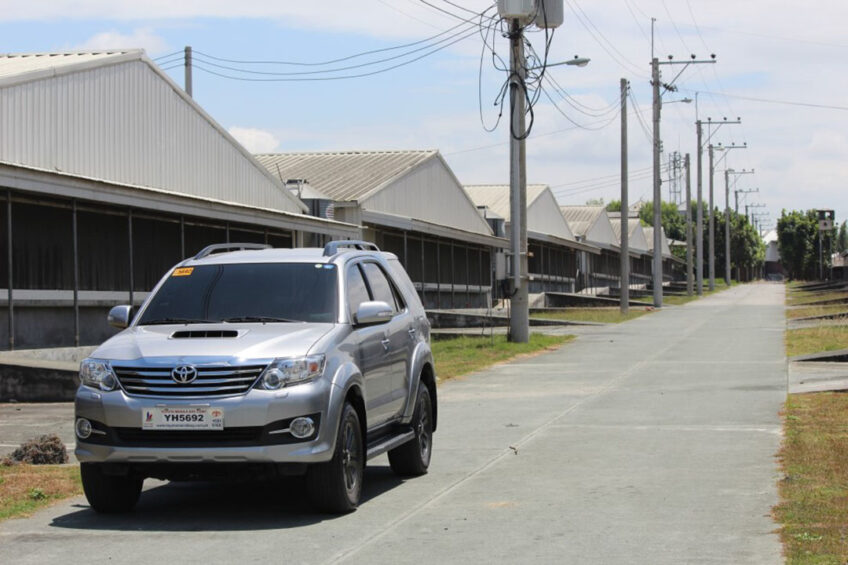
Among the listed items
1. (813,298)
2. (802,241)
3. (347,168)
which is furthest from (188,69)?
(802,241)

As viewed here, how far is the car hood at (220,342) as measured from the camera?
8.40m

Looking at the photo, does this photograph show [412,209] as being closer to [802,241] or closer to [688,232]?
[688,232]

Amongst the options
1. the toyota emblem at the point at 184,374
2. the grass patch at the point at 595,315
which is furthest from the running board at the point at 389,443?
the grass patch at the point at 595,315

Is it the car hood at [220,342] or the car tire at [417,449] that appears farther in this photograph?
the car tire at [417,449]

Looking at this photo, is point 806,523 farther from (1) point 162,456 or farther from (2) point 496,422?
(2) point 496,422

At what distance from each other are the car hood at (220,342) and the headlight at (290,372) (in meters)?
0.06

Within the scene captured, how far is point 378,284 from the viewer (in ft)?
35.0

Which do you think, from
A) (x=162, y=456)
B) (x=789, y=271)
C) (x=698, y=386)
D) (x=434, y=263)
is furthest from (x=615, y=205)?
A: (x=162, y=456)

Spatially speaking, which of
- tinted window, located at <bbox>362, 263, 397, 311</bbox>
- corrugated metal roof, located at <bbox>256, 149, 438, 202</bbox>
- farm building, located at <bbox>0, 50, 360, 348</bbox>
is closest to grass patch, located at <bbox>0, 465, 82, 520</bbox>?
tinted window, located at <bbox>362, 263, 397, 311</bbox>

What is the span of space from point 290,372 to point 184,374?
0.70 m

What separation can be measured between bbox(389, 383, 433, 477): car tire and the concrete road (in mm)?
161

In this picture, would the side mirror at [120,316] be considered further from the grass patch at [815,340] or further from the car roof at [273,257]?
the grass patch at [815,340]

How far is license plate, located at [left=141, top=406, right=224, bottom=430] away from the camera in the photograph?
8.18 metres

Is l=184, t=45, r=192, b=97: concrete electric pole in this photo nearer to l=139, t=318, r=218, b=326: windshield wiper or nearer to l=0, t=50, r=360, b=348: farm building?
l=0, t=50, r=360, b=348: farm building
